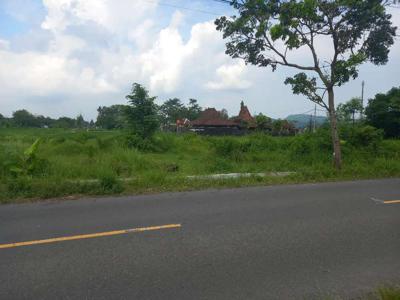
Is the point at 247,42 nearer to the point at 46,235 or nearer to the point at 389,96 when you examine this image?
the point at 46,235

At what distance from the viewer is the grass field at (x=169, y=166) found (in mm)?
8727

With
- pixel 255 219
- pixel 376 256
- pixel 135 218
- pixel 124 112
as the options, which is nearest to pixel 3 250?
pixel 135 218

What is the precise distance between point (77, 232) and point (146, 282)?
2.16 metres

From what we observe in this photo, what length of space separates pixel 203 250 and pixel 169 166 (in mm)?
7984

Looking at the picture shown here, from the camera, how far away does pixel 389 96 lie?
1414 inches

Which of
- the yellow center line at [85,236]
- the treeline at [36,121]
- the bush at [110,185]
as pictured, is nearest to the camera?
the yellow center line at [85,236]

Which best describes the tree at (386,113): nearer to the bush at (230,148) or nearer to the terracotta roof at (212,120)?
the bush at (230,148)

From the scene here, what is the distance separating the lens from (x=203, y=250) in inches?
186

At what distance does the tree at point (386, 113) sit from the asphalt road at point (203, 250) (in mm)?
31356

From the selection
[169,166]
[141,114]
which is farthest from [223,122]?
[169,166]

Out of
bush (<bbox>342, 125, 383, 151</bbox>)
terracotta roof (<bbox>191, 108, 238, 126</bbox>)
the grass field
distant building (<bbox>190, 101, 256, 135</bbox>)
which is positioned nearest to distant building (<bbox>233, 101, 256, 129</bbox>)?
distant building (<bbox>190, 101, 256, 135</bbox>)

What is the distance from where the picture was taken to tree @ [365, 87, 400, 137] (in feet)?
112

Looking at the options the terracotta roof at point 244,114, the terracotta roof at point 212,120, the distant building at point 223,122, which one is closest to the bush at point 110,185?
the distant building at point 223,122

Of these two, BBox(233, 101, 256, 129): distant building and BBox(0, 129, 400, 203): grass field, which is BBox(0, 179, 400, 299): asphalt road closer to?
BBox(0, 129, 400, 203): grass field
